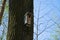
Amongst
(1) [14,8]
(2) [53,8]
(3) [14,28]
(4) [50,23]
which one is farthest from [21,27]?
(2) [53,8]

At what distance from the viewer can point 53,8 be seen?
5.16 meters

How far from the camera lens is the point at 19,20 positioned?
1.50 metres

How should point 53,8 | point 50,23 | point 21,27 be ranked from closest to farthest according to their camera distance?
point 21,27 → point 50,23 → point 53,8

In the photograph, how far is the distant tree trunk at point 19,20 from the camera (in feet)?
4.88

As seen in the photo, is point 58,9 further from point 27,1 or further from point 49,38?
point 27,1

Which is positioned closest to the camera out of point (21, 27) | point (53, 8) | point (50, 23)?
point (21, 27)

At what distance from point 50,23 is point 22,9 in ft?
11.0

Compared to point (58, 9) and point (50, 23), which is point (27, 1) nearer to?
point (50, 23)

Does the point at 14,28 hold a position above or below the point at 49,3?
below

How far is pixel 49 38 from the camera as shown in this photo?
194 inches

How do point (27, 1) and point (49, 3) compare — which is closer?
point (27, 1)

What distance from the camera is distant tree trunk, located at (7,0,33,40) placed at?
1.49 meters

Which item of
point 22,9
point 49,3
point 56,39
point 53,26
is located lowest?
point 56,39

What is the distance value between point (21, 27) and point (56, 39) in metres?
3.91
